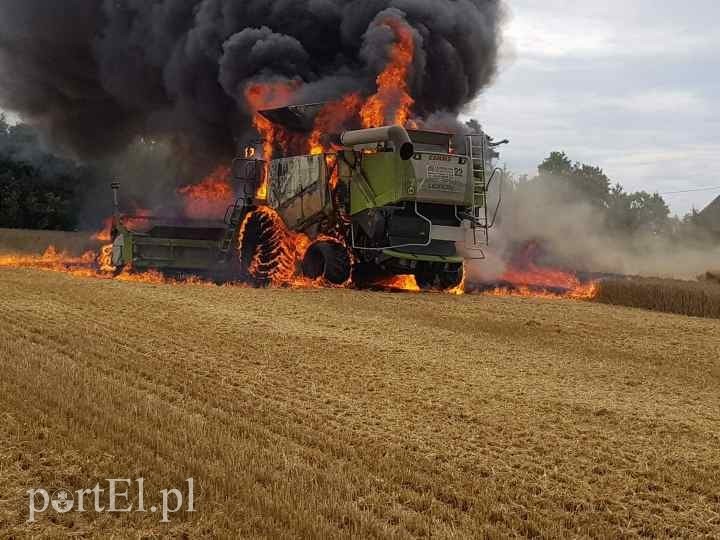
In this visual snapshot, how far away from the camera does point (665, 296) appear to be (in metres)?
15.6

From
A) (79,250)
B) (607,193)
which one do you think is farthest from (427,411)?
(607,193)

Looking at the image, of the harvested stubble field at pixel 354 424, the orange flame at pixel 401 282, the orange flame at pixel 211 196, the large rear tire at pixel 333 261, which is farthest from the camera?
the orange flame at pixel 211 196

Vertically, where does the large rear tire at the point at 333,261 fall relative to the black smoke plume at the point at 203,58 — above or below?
below

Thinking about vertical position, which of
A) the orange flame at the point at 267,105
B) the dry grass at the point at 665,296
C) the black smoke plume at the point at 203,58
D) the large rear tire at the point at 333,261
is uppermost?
the black smoke plume at the point at 203,58

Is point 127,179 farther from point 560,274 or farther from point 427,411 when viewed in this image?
point 427,411

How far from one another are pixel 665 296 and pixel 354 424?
449 inches

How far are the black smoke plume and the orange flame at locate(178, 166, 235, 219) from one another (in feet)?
1.79

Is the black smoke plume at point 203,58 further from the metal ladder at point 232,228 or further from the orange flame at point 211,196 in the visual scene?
the metal ladder at point 232,228

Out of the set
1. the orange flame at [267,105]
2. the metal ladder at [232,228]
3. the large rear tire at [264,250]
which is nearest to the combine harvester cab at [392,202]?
the large rear tire at [264,250]

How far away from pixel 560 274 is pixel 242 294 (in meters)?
9.05

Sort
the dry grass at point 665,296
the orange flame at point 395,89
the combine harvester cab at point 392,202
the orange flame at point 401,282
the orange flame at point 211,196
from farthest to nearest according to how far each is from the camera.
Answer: the orange flame at point 211,196 → the orange flame at point 401,282 → the orange flame at point 395,89 → the dry grass at point 665,296 → the combine harvester cab at point 392,202

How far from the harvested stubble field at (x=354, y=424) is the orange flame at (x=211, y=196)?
8654 mm

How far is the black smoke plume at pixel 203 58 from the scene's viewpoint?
1778 cm

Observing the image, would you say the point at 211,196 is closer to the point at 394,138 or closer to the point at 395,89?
the point at 395,89
